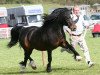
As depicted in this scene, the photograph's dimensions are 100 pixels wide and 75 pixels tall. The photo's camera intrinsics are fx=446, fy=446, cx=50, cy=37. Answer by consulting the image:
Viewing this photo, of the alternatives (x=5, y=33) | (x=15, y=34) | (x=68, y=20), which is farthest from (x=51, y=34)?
(x=5, y=33)

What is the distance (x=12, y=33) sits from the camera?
48.6 ft

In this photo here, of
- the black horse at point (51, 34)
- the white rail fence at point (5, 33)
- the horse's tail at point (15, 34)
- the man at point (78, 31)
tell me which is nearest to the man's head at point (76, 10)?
the man at point (78, 31)

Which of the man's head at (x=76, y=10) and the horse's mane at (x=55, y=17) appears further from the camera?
the man's head at (x=76, y=10)

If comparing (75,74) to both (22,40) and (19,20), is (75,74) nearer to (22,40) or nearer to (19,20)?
(22,40)

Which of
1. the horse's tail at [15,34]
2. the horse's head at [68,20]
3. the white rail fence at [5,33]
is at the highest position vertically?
the horse's head at [68,20]

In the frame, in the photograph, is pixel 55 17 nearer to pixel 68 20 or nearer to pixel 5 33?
pixel 68 20

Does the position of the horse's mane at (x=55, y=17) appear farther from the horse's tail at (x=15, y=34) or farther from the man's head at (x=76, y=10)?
the horse's tail at (x=15, y=34)

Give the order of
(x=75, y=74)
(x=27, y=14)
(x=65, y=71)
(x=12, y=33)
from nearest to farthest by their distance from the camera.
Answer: (x=75, y=74) < (x=65, y=71) < (x=12, y=33) < (x=27, y=14)

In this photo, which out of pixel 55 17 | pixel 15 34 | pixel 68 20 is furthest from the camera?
pixel 15 34

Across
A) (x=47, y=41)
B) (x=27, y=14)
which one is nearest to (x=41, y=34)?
(x=47, y=41)

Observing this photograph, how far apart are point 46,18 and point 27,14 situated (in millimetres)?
38537

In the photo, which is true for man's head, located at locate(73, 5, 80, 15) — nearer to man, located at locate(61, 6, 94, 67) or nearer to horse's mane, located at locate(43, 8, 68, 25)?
man, located at locate(61, 6, 94, 67)

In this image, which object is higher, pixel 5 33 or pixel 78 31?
pixel 78 31

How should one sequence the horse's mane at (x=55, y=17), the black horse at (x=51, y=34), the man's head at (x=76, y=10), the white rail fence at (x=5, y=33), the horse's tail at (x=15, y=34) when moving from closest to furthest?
the black horse at (x=51, y=34), the horse's mane at (x=55, y=17), the man's head at (x=76, y=10), the horse's tail at (x=15, y=34), the white rail fence at (x=5, y=33)
